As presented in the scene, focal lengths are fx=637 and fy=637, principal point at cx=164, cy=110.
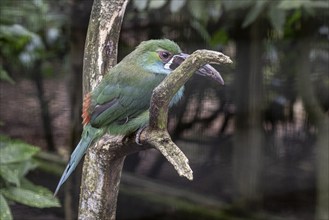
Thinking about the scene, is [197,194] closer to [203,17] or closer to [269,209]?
[269,209]

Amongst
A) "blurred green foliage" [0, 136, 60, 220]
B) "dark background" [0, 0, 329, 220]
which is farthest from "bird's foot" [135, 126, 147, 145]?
"dark background" [0, 0, 329, 220]

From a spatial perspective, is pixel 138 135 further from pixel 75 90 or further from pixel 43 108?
pixel 43 108

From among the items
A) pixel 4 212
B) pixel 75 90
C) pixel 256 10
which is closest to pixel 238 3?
pixel 256 10

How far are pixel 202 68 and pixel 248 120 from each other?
133cm

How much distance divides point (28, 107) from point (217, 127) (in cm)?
73

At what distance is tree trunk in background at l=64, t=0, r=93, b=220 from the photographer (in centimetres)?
226

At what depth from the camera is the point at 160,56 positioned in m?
1.07

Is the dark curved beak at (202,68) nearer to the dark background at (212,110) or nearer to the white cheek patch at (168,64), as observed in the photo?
the white cheek patch at (168,64)

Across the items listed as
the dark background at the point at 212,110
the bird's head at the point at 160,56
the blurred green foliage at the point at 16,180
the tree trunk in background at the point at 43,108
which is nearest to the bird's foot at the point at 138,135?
the bird's head at the point at 160,56

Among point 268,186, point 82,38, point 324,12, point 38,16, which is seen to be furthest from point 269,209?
point 38,16

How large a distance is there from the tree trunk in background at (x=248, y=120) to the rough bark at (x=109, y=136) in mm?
1113

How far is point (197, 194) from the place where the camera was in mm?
2428

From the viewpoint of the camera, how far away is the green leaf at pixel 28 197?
1598 mm

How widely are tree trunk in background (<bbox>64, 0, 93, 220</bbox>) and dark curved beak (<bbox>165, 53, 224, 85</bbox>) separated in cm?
123
